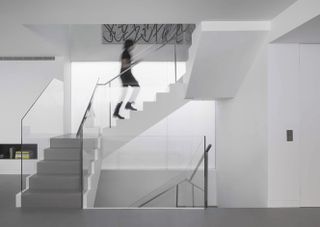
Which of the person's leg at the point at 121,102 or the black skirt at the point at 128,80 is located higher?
the black skirt at the point at 128,80

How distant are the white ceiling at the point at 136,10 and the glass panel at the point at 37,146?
4.90ft

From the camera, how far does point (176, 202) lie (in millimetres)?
5078

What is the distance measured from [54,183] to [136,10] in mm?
2635

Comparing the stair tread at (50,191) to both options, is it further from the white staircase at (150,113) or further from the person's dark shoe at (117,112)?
the person's dark shoe at (117,112)

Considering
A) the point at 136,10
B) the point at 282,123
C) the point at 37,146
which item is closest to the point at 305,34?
the point at 282,123

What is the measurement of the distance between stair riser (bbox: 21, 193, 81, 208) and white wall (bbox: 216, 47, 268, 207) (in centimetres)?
243

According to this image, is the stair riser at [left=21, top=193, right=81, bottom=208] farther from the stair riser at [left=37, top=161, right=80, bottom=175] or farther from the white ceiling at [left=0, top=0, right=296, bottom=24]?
the white ceiling at [left=0, top=0, right=296, bottom=24]

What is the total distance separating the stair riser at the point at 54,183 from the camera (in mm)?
4230

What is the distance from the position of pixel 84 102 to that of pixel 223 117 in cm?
308

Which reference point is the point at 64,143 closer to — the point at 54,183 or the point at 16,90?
the point at 54,183

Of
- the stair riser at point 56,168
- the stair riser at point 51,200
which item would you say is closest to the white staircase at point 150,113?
the stair riser at point 56,168

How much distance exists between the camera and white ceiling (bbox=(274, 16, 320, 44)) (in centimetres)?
301

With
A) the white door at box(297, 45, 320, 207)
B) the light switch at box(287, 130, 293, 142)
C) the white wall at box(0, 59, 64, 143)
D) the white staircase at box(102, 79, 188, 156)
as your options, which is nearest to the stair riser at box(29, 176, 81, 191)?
the white staircase at box(102, 79, 188, 156)

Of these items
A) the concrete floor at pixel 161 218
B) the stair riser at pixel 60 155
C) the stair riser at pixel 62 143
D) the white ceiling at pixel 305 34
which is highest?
the white ceiling at pixel 305 34
